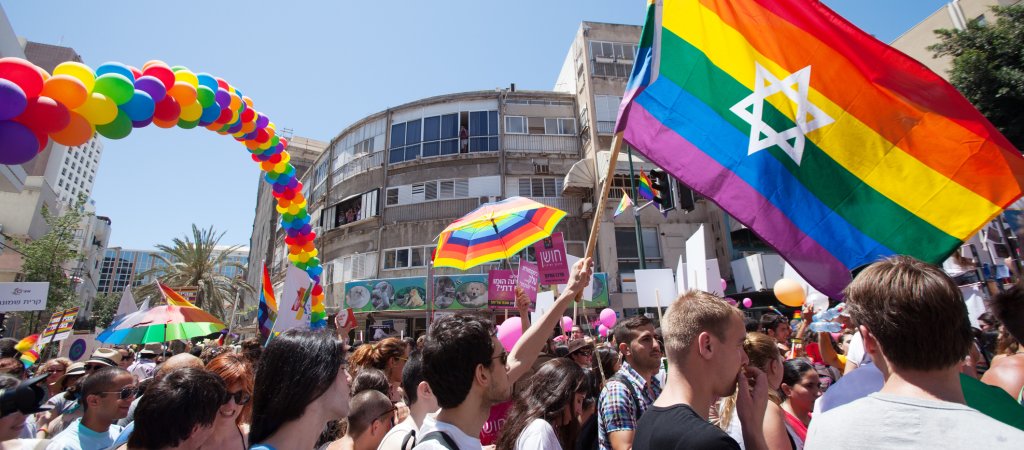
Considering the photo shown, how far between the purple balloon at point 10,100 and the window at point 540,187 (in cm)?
2047

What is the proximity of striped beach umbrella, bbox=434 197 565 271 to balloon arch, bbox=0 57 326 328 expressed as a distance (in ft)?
13.0

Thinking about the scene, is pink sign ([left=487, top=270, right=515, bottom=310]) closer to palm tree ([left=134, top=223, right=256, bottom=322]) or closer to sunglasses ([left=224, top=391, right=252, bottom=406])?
sunglasses ([left=224, top=391, right=252, bottom=406])

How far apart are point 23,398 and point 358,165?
24.6m

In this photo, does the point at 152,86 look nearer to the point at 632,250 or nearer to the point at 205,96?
the point at 205,96

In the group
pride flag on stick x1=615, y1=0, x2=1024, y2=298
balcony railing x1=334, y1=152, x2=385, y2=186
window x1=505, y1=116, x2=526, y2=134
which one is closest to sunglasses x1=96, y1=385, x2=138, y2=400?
pride flag on stick x1=615, y1=0, x2=1024, y2=298

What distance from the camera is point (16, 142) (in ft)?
11.1

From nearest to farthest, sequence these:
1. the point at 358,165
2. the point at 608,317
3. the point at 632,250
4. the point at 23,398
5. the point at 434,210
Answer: the point at 23,398 → the point at 608,317 → the point at 632,250 → the point at 434,210 → the point at 358,165

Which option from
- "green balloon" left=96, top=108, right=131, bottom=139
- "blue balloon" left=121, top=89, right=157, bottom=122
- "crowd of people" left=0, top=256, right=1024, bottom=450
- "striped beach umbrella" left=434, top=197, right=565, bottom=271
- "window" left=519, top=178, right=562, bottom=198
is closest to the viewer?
"crowd of people" left=0, top=256, right=1024, bottom=450

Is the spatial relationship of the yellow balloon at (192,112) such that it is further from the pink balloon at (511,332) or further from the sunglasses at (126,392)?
the pink balloon at (511,332)

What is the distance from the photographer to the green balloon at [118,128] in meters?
4.25

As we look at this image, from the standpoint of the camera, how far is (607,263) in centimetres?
2183

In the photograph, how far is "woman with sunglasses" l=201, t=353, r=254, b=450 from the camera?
2.52 m

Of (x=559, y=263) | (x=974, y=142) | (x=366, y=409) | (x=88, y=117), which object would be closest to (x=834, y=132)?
(x=974, y=142)

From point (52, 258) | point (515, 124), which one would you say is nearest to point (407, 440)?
point (515, 124)
